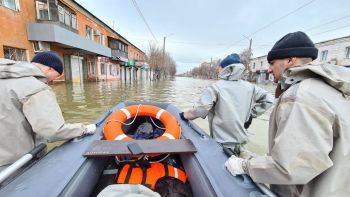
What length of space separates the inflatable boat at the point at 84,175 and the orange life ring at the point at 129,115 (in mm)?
251

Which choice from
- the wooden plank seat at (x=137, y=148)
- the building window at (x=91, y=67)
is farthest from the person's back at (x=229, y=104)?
the building window at (x=91, y=67)

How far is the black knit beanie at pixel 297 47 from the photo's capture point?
0.99m

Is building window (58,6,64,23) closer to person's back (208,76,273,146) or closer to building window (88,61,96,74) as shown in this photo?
building window (88,61,96,74)

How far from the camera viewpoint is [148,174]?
5.22 feet

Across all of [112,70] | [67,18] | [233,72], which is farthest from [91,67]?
[233,72]

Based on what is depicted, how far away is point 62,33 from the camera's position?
31.0ft

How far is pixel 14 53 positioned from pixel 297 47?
444 inches

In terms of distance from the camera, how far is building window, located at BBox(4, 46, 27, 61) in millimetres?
8047

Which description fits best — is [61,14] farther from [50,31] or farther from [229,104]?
[229,104]

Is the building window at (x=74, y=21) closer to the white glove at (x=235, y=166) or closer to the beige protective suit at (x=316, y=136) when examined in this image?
the white glove at (x=235, y=166)

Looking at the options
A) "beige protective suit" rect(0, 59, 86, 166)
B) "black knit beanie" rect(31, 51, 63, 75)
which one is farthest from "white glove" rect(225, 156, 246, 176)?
"black knit beanie" rect(31, 51, 63, 75)

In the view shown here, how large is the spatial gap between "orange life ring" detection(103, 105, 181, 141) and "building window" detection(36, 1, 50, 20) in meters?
10.6

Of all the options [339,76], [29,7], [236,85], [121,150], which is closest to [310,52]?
[339,76]

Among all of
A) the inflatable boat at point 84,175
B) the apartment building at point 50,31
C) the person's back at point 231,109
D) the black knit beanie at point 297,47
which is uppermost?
the apartment building at point 50,31
